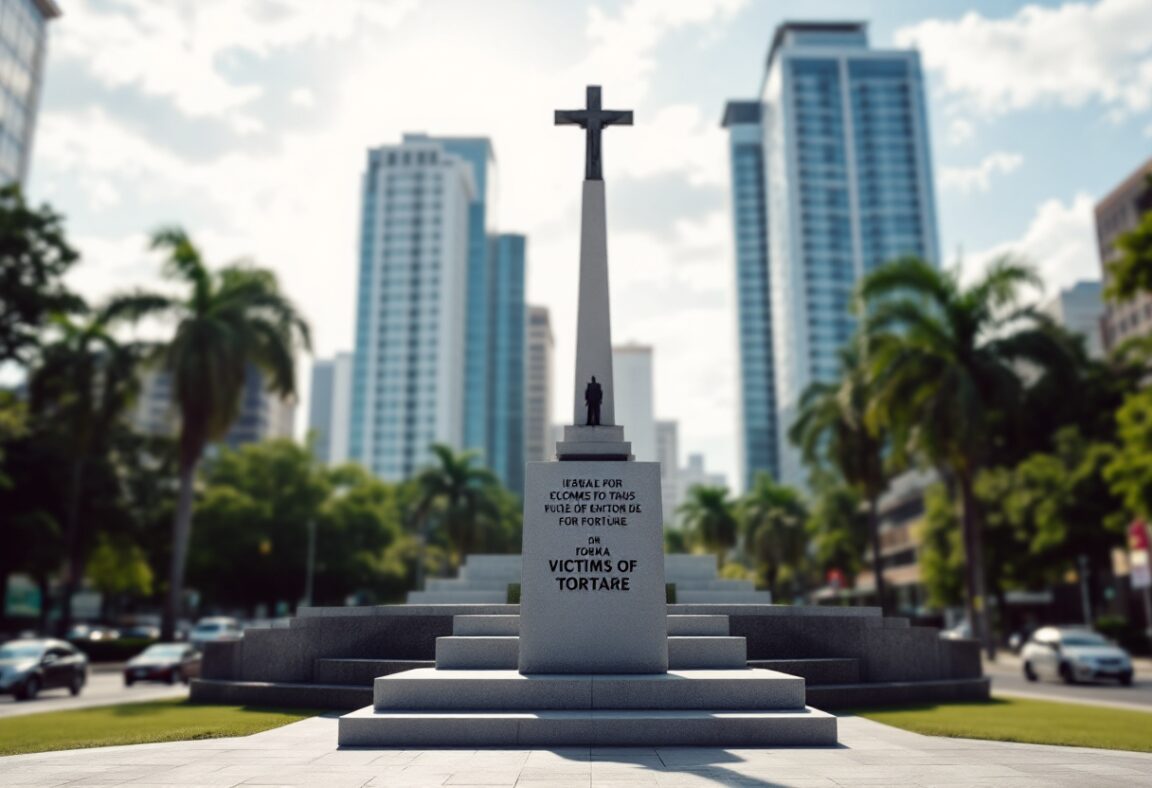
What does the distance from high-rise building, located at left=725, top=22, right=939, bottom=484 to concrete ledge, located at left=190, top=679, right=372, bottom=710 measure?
13138 centimetres

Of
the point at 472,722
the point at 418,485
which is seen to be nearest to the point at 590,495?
the point at 472,722

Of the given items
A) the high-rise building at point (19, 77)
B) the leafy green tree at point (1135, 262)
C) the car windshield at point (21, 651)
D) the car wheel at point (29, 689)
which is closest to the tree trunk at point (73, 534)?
the car windshield at point (21, 651)

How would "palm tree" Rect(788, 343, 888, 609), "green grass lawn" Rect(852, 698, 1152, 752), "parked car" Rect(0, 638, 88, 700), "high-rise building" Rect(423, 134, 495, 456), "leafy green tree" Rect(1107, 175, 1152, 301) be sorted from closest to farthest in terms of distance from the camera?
"green grass lawn" Rect(852, 698, 1152, 752) → "parked car" Rect(0, 638, 88, 700) → "leafy green tree" Rect(1107, 175, 1152, 301) → "palm tree" Rect(788, 343, 888, 609) → "high-rise building" Rect(423, 134, 495, 456)

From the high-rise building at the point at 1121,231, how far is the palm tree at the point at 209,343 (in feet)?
236

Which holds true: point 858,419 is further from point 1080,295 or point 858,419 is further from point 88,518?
point 1080,295

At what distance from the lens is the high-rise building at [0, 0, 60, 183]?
65938 millimetres

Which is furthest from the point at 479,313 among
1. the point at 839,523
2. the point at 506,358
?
the point at 839,523

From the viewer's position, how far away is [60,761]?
8.87m

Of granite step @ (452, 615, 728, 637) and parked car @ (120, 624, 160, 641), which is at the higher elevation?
granite step @ (452, 615, 728, 637)

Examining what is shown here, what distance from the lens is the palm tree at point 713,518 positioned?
57281mm

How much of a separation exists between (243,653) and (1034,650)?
2266 centimetres

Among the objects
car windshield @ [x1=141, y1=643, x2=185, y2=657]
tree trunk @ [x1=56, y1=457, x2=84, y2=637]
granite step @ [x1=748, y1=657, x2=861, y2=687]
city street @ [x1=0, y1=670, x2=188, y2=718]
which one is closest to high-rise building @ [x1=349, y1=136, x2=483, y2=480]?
tree trunk @ [x1=56, y1=457, x2=84, y2=637]

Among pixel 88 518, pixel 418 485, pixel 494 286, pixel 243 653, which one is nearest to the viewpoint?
pixel 243 653

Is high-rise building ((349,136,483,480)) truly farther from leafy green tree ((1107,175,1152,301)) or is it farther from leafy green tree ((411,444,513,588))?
leafy green tree ((1107,175,1152,301))
